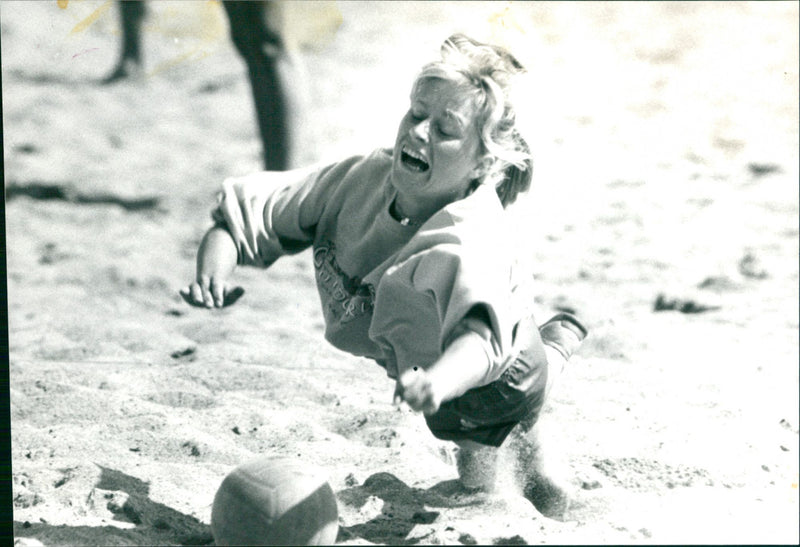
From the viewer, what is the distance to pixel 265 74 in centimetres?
492

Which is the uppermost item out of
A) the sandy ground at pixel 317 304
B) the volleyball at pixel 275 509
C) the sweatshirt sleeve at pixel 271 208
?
the sweatshirt sleeve at pixel 271 208

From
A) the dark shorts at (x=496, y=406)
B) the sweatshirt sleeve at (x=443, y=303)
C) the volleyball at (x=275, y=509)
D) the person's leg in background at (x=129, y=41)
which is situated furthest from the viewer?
the person's leg in background at (x=129, y=41)

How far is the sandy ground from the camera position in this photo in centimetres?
275

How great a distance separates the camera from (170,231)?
485cm

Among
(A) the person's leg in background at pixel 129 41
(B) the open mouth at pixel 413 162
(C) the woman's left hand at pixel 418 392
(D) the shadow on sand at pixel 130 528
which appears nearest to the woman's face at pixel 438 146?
(B) the open mouth at pixel 413 162

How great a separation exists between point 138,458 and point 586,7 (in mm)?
3905

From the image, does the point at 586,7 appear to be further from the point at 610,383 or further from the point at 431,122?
the point at 431,122

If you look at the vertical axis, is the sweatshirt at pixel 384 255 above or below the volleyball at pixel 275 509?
above

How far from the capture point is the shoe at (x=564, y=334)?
9.02ft

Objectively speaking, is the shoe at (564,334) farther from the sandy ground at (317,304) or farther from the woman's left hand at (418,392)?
the woman's left hand at (418,392)

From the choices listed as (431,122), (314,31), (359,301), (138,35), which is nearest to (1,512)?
(359,301)

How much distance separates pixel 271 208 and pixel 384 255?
1.01 ft

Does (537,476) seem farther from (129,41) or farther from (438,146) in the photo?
(129,41)

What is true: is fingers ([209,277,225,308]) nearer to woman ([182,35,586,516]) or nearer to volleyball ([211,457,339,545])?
woman ([182,35,586,516])
